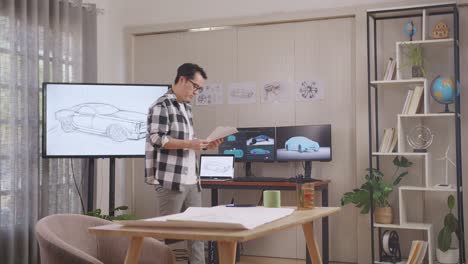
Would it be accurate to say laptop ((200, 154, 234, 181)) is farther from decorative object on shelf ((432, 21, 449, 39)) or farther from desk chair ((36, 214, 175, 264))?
desk chair ((36, 214, 175, 264))

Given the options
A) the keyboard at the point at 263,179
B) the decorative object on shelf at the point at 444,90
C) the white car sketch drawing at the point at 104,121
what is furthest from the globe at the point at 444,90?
the white car sketch drawing at the point at 104,121

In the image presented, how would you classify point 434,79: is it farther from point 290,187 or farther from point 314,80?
point 290,187

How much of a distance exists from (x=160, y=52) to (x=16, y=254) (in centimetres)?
242

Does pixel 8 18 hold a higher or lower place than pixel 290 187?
higher

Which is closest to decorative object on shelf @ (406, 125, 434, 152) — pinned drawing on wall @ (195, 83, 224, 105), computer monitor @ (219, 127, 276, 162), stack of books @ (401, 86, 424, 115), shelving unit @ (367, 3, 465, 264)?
shelving unit @ (367, 3, 465, 264)

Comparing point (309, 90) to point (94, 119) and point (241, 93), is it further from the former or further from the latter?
point (94, 119)

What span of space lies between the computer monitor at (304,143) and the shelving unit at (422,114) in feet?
1.25

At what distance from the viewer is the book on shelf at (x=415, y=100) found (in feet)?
15.5

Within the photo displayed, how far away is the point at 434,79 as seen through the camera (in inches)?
191

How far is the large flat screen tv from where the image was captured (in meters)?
4.73

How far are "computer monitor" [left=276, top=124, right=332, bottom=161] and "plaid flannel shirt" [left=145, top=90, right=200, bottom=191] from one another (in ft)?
5.84

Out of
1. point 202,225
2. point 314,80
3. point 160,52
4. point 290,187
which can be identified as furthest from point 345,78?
point 202,225

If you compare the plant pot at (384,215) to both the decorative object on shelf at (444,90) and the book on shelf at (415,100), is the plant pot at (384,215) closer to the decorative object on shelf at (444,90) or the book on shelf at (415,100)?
the book on shelf at (415,100)

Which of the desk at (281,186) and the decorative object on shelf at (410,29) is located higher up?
the decorative object on shelf at (410,29)
